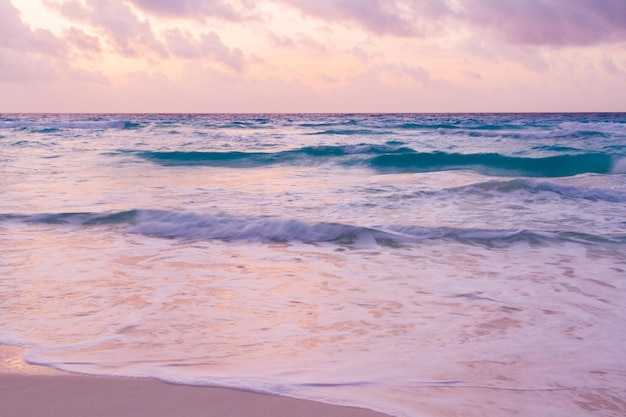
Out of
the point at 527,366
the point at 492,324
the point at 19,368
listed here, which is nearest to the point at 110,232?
the point at 19,368

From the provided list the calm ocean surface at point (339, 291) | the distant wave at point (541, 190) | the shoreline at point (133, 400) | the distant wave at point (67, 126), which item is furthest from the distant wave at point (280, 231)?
the distant wave at point (67, 126)

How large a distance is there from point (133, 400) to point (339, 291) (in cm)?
199

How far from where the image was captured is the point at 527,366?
9.18 feet

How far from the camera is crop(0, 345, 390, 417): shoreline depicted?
2258 mm

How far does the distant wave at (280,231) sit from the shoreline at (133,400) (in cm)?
355

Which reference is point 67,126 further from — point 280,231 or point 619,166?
point 280,231

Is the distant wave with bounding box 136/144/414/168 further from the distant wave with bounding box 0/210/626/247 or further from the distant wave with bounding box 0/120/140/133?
the distant wave with bounding box 0/120/140/133

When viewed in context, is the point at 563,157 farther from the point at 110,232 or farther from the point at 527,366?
the point at 527,366

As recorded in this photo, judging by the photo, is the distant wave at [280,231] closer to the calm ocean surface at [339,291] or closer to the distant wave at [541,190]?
the calm ocean surface at [339,291]

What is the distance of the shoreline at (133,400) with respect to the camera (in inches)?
88.9

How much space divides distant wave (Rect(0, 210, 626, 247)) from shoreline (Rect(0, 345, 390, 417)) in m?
3.55

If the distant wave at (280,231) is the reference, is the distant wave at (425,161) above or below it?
above

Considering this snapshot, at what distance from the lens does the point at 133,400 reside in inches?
92.8

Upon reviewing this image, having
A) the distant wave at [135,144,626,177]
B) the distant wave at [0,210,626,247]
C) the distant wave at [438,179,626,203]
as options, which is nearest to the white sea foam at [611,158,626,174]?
the distant wave at [135,144,626,177]
